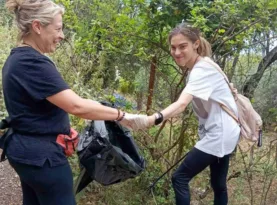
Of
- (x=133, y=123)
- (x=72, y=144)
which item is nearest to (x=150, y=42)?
(x=133, y=123)

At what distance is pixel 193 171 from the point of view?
301cm

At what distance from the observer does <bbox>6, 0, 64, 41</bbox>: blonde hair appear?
2137mm

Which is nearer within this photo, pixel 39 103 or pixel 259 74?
pixel 39 103

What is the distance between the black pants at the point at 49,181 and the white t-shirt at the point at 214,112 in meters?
1.08

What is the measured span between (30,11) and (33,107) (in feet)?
1.69

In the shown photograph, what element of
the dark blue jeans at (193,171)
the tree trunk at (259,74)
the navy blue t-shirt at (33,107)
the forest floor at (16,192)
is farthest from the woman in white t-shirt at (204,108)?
the tree trunk at (259,74)

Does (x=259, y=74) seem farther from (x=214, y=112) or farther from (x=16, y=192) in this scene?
(x=16, y=192)

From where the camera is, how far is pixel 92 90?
4.18 metres

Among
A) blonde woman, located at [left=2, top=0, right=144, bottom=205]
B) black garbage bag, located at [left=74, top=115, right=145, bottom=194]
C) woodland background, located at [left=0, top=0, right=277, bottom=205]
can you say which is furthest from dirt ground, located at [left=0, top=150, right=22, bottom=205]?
blonde woman, located at [left=2, top=0, right=144, bottom=205]

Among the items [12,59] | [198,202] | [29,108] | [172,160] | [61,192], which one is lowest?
[198,202]

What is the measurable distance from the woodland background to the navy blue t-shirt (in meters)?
1.52

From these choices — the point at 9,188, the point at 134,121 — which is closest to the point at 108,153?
the point at 134,121

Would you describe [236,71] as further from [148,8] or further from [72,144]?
[72,144]

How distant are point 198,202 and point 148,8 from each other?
2246mm
